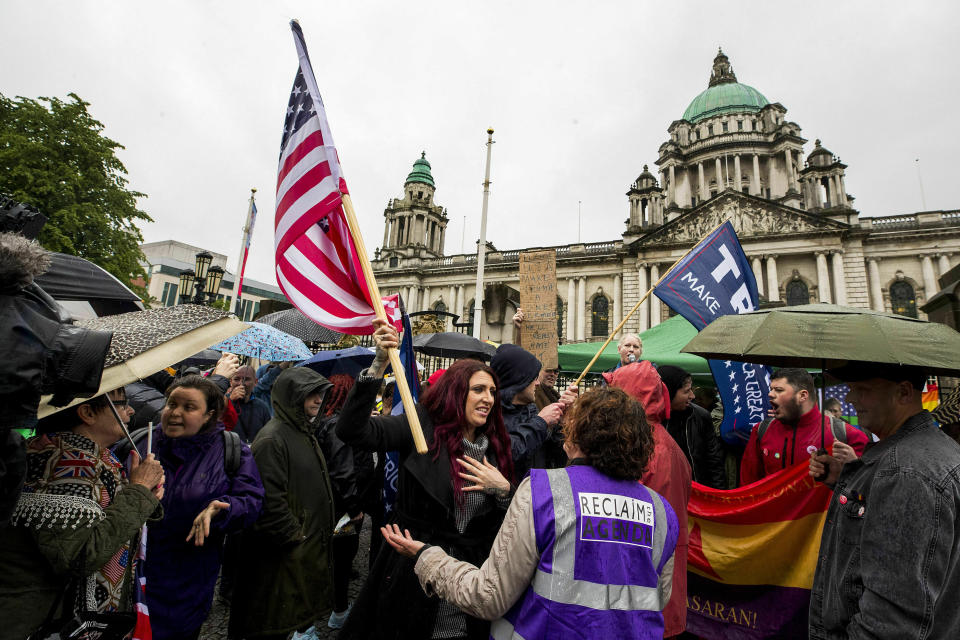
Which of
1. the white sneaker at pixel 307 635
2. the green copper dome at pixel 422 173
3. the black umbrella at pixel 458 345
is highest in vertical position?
the green copper dome at pixel 422 173

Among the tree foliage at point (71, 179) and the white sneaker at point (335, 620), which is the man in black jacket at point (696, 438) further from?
the tree foliage at point (71, 179)

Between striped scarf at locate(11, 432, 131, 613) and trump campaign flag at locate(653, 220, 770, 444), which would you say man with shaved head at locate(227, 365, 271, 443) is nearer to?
striped scarf at locate(11, 432, 131, 613)

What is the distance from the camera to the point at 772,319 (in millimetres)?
2629

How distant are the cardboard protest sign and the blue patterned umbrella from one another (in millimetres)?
3012

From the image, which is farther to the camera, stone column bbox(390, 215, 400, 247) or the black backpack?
stone column bbox(390, 215, 400, 247)

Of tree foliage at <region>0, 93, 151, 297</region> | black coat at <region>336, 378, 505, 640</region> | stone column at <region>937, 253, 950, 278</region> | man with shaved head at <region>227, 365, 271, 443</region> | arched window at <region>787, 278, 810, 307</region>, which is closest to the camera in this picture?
black coat at <region>336, 378, 505, 640</region>

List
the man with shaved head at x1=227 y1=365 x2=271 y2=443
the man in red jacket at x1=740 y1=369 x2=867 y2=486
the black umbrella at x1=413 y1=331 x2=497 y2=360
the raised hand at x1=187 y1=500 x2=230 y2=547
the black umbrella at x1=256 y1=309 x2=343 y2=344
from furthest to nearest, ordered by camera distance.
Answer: the black umbrella at x1=256 y1=309 x2=343 y2=344 → the black umbrella at x1=413 y1=331 x2=497 y2=360 → the man with shaved head at x1=227 y1=365 x2=271 y2=443 → the man in red jacket at x1=740 y1=369 x2=867 y2=486 → the raised hand at x1=187 y1=500 x2=230 y2=547

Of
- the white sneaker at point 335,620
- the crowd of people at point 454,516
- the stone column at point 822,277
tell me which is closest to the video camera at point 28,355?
the crowd of people at point 454,516

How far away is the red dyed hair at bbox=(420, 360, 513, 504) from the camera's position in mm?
2404

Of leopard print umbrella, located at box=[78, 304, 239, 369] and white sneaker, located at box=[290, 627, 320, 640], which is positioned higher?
leopard print umbrella, located at box=[78, 304, 239, 369]

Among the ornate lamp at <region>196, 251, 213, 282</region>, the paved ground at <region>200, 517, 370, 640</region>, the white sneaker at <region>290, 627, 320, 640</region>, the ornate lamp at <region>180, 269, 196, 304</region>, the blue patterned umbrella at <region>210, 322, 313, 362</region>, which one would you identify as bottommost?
the paved ground at <region>200, 517, 370, 640</region>

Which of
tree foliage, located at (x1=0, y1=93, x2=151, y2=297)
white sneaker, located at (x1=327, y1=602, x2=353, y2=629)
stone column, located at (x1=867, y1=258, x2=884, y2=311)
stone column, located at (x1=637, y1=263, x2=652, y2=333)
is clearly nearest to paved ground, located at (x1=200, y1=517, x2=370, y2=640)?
white sneaker, located at (x1=327, y1=602, x2=353, y2=629)

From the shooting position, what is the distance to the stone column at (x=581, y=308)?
36.1 m

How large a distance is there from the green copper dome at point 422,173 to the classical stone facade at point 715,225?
116 millimetres
